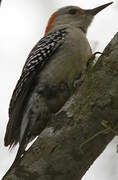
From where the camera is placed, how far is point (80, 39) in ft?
18.2

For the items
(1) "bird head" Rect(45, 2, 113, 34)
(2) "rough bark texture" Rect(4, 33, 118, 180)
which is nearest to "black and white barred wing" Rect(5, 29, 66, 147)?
(1) "bird head" Rect(45, 2, 113, 34)

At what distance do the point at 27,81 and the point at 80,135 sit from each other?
6.70 feet

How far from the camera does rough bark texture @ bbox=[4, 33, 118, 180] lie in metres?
3.05

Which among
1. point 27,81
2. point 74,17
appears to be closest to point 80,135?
point 27,81

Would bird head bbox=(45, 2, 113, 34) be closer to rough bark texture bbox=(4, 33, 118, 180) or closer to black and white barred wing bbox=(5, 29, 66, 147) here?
black and white barred wing bbox=(5, 29, 66, 147)

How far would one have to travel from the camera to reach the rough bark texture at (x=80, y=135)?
120 inches

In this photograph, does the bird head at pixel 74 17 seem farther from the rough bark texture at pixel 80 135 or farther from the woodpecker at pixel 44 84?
the rough bark texture at pixel 80 135

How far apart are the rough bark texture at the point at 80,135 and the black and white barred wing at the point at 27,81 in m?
1.43

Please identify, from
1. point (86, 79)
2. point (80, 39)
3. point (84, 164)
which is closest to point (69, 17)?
point (80, 39)

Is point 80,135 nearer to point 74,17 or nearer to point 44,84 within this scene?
point 44,84

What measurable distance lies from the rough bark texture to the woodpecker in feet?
4.44

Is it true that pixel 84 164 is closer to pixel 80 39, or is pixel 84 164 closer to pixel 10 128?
pixel 10 128

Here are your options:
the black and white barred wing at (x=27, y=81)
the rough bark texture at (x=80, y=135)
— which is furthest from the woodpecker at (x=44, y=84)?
the rough bark texture at (x=80, y=135)

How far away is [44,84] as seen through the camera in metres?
5.07
